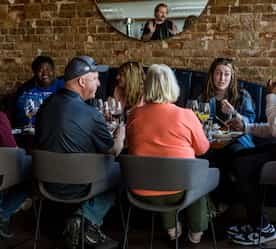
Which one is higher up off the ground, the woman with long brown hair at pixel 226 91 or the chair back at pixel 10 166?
the woman with long brown hair at pixel 226 91

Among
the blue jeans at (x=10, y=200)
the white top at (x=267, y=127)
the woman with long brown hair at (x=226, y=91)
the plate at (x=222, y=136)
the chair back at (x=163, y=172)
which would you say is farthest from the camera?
the woman with long brown hair at (x=226, y=91)

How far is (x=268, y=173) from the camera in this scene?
10.8ft

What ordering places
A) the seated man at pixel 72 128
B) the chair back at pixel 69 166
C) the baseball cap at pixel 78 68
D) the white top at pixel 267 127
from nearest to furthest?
the chair back at pixel 69 166, the seated man at pixel 72 128, the baseball cap at pixel 78 68, the white top at pixel 267 127

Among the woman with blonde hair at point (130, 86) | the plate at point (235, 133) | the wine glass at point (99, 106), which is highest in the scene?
the woman with blonde hair at point (130, 86)

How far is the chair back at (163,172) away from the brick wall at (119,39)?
2795mm

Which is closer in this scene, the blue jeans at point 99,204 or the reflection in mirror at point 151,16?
the blue jeans at point 99,204

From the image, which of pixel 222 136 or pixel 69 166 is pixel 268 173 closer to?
pixel 222 136

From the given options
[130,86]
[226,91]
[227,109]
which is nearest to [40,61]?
[130,86]

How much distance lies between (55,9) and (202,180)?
11.7ft

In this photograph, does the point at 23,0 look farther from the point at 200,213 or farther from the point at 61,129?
the point at 200,213

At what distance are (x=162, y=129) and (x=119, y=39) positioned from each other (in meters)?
2.95

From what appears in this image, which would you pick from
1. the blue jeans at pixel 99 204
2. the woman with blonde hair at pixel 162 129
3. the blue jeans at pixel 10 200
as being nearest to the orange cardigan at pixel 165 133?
the woman with blonde hair at pixel 162 129

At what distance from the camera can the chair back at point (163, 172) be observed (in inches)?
111

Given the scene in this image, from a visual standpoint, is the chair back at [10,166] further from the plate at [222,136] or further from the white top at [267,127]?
the white top at [267,127]
